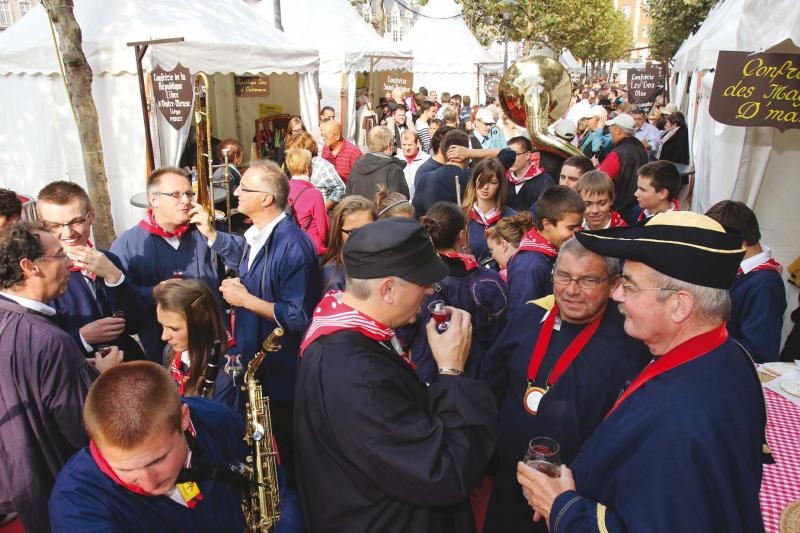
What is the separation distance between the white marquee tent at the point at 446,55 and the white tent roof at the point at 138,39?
1438 cm

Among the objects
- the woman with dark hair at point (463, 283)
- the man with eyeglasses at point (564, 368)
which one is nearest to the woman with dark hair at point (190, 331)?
the woman with dark hair at point (463, 283)

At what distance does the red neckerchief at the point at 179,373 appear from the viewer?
10.1 feet

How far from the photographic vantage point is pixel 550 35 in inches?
1480

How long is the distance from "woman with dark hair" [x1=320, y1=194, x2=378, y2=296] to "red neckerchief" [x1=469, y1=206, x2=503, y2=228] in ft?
5.03

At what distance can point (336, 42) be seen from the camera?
1476 centimetres

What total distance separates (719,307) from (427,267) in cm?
101

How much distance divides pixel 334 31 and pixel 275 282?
42.6ft

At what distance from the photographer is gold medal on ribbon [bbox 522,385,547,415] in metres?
2.69

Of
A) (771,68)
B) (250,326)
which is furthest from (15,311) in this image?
(771,68)

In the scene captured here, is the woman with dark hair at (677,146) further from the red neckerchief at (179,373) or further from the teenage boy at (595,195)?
the red neckerchief at (179,373)

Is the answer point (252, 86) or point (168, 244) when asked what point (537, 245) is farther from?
point (252, 86)

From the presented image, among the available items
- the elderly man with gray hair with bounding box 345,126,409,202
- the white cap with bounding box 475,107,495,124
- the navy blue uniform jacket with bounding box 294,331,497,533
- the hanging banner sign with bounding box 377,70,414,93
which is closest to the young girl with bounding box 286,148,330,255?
the elderly man with gray hair with bounding box 345,126,409,202

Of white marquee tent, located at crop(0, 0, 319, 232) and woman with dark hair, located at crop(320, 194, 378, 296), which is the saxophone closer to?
woman with dark hair, located at crop(320, 194, 378, 296)

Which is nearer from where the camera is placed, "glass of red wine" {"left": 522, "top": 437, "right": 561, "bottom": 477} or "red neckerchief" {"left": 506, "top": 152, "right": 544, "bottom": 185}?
"glass of red wine" {"left": 522, "top": 437, "right": 561, "bottom": 477}
